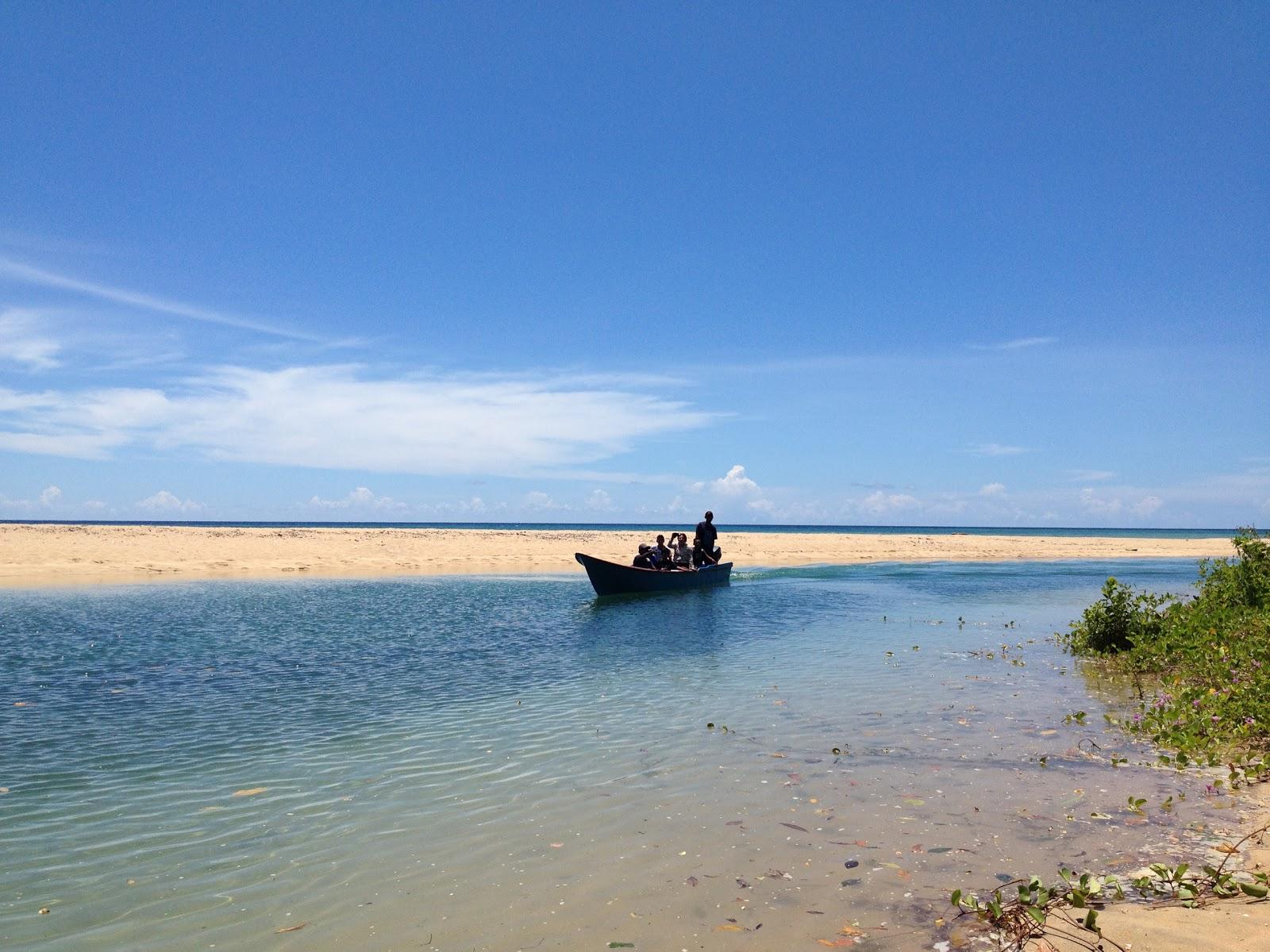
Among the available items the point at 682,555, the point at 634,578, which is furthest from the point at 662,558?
the point at 634,578

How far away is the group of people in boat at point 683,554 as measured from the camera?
104ft

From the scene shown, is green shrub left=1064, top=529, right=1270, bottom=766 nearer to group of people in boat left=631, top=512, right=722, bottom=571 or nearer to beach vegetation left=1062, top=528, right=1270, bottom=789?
beach vegetation left=1062, top=528, right=1270, bottom=789

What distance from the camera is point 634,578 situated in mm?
29547

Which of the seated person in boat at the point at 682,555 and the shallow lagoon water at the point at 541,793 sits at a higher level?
the seated person in boat at the point at 682,555

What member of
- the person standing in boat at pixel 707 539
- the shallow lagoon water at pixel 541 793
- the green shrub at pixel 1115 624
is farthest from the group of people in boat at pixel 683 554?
the green shrub at pixel 1115 624

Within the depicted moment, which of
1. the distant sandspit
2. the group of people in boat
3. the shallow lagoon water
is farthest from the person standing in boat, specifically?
the shallow lagoon water

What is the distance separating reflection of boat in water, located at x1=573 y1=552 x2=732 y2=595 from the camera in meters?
28.9

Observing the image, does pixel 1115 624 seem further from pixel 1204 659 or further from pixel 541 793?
pixel 541 793

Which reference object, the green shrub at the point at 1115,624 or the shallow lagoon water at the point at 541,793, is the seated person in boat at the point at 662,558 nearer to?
the shallow lagoon water at the point at 541,793

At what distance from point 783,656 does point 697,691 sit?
4.08m

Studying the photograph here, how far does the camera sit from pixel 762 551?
63.5 meters

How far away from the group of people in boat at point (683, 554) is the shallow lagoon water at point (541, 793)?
1364 cm

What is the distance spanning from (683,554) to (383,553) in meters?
23.9

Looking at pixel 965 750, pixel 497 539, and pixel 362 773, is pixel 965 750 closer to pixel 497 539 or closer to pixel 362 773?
pixel 362 773
